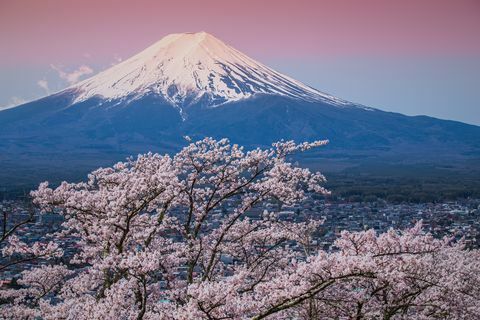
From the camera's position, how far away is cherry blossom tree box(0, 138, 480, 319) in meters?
6.43

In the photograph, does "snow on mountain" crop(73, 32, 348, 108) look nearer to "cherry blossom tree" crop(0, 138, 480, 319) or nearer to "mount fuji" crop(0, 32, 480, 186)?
"mount fuji" crop(0, 32, 480, 186)

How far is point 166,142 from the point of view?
473 feet

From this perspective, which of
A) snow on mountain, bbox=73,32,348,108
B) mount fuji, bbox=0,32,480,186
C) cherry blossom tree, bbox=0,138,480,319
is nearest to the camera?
cherry blossom tree, bbox=0,138,480,319

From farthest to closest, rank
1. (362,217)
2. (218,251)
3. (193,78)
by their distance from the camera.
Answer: (193,78)
(362,217)
(218,251)

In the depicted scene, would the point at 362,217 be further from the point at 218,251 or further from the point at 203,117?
the point at 203,117

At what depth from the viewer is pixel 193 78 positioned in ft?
598

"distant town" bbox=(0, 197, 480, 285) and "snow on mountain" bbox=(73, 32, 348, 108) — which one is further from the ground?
"snow on mountain" bbox=(73, 32, 348, 108)

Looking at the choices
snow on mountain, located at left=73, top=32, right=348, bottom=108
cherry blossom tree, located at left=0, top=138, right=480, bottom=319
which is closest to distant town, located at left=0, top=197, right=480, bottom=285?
cherry blossom tree, located at left=0, top=138, right=480, bottom=319

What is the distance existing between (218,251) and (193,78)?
6920 inches

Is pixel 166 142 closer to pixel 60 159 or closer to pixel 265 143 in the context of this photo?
pixel 265 143

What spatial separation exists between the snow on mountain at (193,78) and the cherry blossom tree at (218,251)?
542ft

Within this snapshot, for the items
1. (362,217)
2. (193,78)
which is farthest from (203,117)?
(362,217)

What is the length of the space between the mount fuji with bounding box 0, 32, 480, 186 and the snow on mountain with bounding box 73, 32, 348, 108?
34cm

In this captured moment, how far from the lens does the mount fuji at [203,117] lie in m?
136
